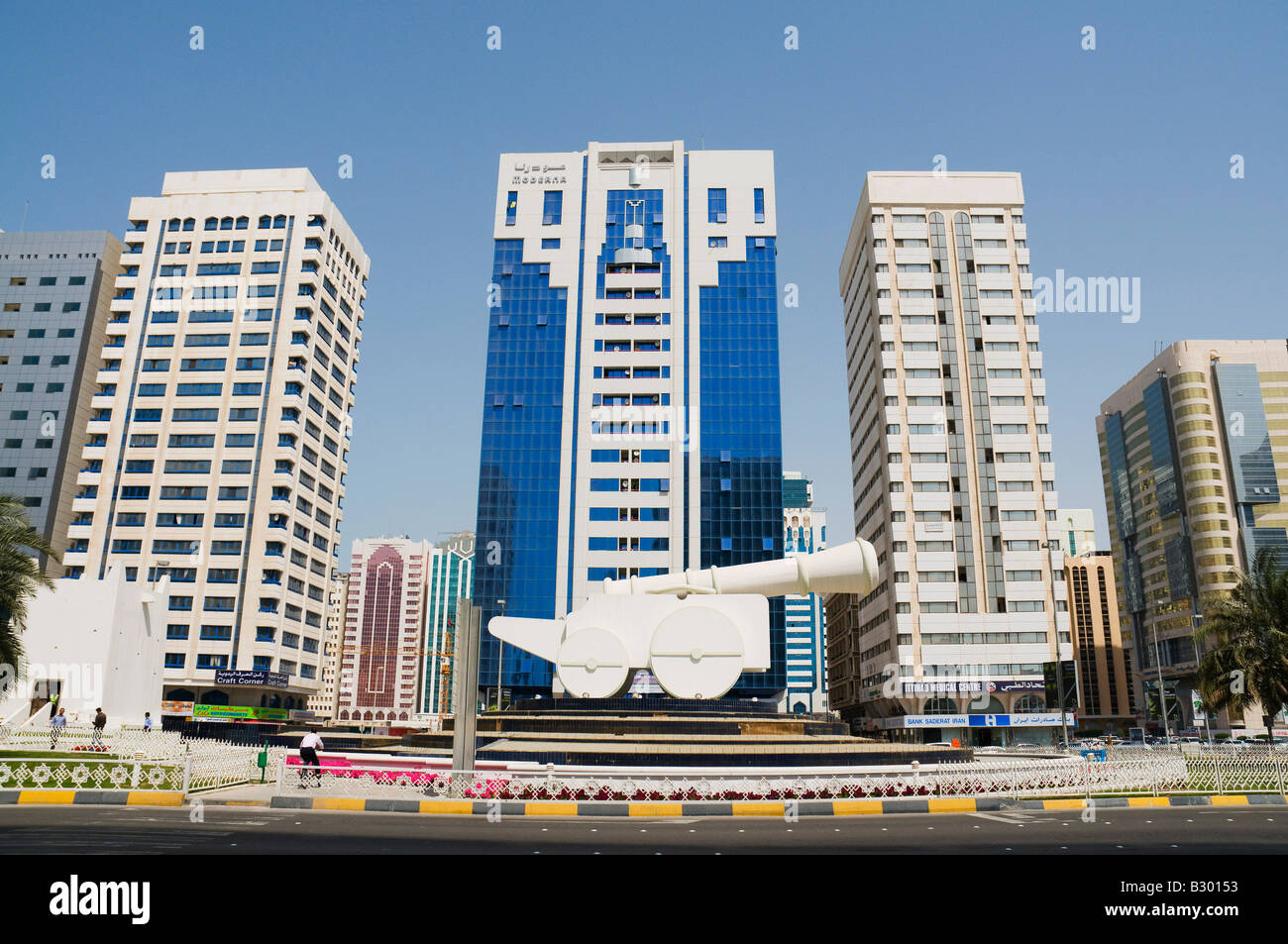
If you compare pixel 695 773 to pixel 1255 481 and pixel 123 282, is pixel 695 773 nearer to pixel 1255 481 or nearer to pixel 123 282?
pixel 123 282

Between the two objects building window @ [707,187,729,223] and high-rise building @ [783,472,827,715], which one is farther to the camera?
high-rise building @ [783,472,827,715]

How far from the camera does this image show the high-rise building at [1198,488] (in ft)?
320

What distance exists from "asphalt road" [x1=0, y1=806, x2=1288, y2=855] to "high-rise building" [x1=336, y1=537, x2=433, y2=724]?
169 m

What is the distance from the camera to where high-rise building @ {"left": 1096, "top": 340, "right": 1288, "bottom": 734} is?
9744cm

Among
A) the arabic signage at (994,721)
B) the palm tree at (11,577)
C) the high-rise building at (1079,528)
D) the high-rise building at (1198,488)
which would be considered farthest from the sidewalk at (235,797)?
the high-rise building at (1079,528)

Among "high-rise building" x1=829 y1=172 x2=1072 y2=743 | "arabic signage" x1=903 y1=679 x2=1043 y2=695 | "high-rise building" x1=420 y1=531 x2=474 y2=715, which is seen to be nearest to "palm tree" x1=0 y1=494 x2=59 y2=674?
"high-rise building" x1=829 y1=172 x2=1072 y2=743

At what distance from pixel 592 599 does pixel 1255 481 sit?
333 feet

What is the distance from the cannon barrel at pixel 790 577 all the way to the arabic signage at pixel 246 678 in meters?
53.1

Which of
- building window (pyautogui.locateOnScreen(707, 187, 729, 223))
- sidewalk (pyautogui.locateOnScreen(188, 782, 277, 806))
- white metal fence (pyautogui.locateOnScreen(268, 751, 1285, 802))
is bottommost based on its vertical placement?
sidewalk (pyautogui.locateOnScreen(188, 782, 277, 806))

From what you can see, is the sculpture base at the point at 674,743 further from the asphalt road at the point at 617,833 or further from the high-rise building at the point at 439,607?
the high-rise building at the point at 439,607

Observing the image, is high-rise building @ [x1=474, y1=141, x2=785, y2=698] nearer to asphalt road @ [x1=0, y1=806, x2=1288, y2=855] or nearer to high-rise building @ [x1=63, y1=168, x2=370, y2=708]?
high-rise building @ [x1=63, y1=168, x2=370, y2=708]

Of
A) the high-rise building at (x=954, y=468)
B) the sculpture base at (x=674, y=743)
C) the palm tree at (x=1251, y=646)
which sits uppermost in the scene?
the high-rise building at (x=954, y=468)
